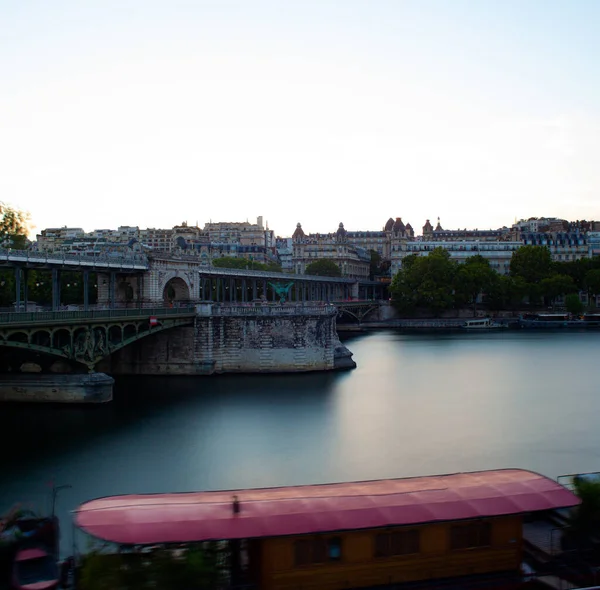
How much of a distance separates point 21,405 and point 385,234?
139 metres

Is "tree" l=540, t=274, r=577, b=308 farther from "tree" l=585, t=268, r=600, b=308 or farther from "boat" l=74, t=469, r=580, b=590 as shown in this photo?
"boat" l=74, t=469, r=580, b=590

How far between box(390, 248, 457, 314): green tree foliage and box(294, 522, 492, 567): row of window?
3302 inches

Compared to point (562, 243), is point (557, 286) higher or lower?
lower

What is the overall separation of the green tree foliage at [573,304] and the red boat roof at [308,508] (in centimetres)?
8971

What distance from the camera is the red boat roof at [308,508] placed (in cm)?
1074

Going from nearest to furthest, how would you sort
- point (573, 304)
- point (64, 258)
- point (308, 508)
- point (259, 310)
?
point (308, 508), point (64, 258), point (259, 310), point (573, 304)

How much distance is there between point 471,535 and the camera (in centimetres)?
1161

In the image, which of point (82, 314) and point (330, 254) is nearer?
point (82, 314)

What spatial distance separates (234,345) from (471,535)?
35.7 metres

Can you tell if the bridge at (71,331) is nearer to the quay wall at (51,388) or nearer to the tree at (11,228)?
the quay wall at (51,388)

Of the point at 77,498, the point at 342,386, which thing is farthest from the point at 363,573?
the point at 342,386

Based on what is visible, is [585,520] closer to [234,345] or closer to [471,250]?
[234,345]

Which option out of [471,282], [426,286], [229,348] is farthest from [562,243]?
[229,348]

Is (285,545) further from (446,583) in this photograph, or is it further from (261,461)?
(261,461)
